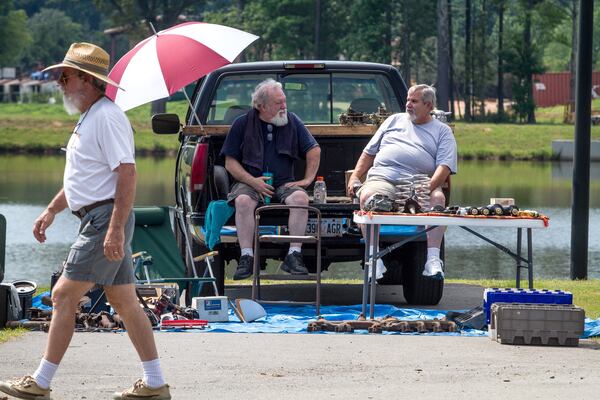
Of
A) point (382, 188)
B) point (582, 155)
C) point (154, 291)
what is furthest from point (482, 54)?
point (154, 291)

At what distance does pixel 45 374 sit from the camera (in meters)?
7.00

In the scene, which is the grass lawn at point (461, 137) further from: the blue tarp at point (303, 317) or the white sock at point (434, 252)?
the white sock at point (434, 252)

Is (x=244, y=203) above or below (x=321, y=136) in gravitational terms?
below

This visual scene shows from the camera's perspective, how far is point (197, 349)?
28.8ft

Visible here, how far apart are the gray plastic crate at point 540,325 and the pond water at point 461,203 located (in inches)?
298

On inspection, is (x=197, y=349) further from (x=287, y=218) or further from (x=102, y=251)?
(x=287, y=218)

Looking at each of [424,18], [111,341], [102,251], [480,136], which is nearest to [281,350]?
[111,341]

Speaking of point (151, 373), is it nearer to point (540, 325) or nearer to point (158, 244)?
point (540, 325)

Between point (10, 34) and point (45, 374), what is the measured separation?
88.2 meters

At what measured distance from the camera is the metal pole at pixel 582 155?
14.1 metres

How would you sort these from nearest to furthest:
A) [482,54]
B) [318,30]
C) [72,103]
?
[72,103] → [482,54] → [318,30]

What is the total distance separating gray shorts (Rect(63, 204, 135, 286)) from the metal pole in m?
7.72

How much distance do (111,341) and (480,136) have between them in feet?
145

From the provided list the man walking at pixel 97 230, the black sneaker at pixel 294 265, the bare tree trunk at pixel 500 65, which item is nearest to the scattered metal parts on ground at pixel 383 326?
the black sneaker at pixel 294 265
